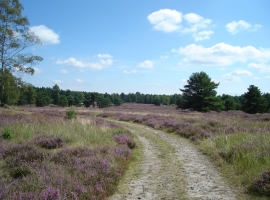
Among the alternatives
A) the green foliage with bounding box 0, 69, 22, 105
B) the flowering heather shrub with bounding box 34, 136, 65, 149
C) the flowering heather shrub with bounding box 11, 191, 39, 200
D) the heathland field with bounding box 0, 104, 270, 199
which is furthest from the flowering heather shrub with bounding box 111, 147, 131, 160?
the green foliage with bounding box 0, 69, 22, 105

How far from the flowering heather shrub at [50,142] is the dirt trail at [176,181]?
4.30 meters

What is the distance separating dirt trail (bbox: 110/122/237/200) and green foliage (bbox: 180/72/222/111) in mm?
34074

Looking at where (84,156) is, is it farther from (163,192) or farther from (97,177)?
(163,192)

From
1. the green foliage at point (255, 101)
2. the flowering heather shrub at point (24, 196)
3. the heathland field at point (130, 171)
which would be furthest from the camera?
the green foliage at point (255, 101)

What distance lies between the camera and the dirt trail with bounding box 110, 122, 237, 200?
16.7 feet

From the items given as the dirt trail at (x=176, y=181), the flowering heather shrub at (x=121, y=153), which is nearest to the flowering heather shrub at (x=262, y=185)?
the dirt trail at (x=176, y=181)

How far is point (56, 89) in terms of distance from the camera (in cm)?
8731

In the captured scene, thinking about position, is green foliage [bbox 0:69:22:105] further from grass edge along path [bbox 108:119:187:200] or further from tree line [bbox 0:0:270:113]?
grass edge along path [bbox 108:119:187:200]

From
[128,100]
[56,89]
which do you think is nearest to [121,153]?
[56,89]

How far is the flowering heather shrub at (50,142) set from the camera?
30.4 feet

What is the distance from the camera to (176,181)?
5977mm

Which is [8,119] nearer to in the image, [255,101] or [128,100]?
[255,101]

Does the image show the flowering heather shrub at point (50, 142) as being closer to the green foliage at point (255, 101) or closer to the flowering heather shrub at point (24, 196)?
the flowering heather shrub at point (24, 196)

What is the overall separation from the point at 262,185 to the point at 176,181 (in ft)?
7.55
